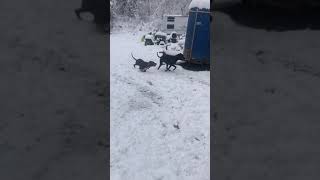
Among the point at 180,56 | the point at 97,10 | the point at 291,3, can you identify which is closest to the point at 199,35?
the point at 180,56

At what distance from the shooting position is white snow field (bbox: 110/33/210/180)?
4832 millimetres

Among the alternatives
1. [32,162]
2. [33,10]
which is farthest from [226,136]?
[33,10]

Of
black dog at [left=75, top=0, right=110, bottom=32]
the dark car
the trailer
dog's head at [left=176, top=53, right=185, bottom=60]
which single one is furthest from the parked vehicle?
the dark car

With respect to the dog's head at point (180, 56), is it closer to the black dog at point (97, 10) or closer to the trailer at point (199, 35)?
the trailer at point (199, 35)

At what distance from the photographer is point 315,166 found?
12.5 feet

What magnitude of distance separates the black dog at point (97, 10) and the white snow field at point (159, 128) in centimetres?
167

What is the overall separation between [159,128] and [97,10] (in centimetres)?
207

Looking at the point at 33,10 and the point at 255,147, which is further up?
the point at 33,10

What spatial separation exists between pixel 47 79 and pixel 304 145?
10.1 ft

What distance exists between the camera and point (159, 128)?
20.1 feet

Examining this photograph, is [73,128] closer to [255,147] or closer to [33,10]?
[33,10]

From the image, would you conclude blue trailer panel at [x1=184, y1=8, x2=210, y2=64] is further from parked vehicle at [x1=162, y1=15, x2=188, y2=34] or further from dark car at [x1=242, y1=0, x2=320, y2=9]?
parked vehicle at [x1=162, y1=15, x2=188, y2=34]

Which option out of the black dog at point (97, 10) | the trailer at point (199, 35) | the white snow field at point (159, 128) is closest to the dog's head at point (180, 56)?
the trailer at point (199, 35)

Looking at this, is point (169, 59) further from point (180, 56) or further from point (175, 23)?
point (175, 23)
